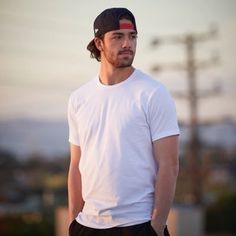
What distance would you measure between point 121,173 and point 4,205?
32.8 metres

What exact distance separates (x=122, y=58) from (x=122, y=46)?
44 mm

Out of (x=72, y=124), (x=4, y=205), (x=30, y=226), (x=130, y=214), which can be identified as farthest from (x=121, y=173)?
(x=4, y=205)

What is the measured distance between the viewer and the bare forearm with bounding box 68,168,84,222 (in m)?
2.86

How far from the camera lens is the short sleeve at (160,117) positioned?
8.46 feet

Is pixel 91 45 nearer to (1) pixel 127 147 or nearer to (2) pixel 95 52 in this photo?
(2) pixel 95 52

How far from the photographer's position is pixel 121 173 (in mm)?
2613

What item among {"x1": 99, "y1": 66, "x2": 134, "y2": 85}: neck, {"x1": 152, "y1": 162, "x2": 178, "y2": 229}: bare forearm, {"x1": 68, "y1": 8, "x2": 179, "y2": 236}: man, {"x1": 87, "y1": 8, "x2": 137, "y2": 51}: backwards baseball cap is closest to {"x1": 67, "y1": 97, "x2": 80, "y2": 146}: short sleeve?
{"x1": 68, "y1": 8, "x2": 179, "y2": 236}: man

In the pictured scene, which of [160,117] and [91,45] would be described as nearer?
[160,117]

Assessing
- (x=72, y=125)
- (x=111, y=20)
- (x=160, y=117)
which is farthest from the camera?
(x=72, y=125)

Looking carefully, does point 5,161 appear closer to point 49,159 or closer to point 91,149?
point 49,159

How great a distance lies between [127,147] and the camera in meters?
2.61

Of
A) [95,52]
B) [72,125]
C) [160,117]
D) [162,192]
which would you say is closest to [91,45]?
[95,52]

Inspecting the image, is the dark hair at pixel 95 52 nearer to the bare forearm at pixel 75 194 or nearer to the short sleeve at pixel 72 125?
the short sleeve at pixel 72 125

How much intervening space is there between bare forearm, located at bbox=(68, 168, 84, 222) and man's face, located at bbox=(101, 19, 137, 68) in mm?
481
